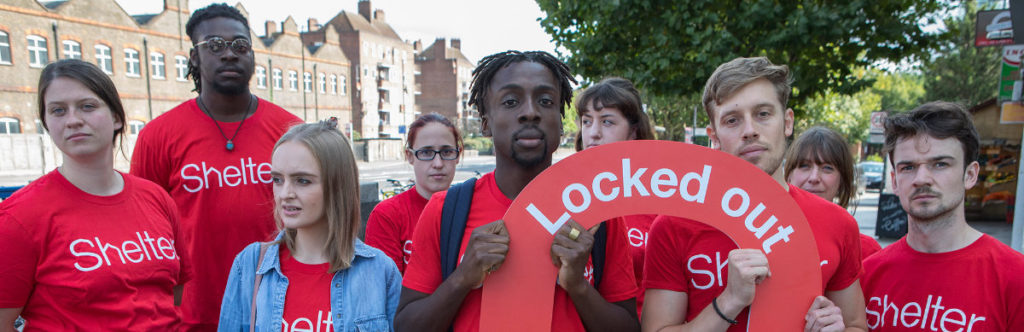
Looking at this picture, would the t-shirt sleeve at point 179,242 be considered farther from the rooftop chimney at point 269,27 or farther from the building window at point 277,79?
the rooftop chimney at point 269,27

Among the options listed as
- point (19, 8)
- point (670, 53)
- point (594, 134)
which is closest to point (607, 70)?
point (670, 53)

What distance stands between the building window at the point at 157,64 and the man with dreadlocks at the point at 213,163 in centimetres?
3590

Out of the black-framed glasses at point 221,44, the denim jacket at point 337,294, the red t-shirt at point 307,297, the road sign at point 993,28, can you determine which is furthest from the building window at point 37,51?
the road sign at point 993,28

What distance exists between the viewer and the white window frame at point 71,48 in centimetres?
2906

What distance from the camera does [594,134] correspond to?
3.44 m

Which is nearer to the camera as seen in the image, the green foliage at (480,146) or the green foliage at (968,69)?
the green foliage at (968,69)

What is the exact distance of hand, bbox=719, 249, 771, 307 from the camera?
1735mm

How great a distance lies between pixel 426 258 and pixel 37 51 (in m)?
35.7

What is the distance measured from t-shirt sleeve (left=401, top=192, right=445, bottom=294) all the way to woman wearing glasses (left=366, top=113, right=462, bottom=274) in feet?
2.89

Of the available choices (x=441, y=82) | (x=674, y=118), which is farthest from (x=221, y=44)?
(x=441, y=82)

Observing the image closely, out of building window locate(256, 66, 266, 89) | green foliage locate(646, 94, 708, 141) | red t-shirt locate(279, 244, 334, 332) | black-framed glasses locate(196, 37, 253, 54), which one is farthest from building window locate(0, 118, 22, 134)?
red t-shirt locate(279, 244, 334, 332)

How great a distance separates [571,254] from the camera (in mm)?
1665

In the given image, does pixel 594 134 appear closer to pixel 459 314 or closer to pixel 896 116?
pixel 896 116

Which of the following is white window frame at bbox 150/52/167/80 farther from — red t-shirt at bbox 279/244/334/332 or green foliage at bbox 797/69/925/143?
red t-shirt at bbox 279/244/334/332
